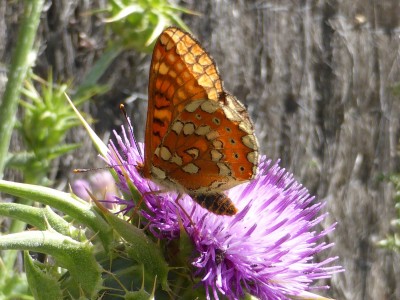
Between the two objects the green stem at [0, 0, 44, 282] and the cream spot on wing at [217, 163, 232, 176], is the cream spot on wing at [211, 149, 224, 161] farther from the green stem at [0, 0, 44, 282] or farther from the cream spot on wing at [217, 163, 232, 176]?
the green stem at [0, 0, 44, 282]

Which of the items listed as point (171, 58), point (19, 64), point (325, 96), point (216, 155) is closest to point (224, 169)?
Answer: point (216, 155)

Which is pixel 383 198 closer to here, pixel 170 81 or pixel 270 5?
pixel 270 5

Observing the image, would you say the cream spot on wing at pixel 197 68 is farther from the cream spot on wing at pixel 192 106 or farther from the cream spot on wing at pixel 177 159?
the cream spot on wing at pixel 177 159

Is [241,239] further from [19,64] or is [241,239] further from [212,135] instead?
[19,64]

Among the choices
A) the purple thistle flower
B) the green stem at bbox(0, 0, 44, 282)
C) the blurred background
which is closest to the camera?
the purple thistle flower

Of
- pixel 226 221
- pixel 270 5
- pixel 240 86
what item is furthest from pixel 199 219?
pixel 270 5

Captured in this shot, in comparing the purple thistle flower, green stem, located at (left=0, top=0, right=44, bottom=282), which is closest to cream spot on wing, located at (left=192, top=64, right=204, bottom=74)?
the purple thistle flower
